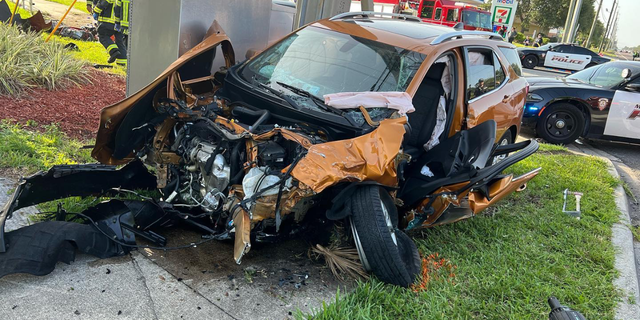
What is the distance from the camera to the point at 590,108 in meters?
8.62

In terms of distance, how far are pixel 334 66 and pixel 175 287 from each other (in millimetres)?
2194

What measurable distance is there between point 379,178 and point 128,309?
1748mm

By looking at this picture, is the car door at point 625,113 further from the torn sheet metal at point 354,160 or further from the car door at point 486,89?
the torn sheet metal at point 354,160

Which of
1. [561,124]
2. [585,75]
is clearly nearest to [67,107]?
[561,124]

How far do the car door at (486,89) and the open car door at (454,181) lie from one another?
47cm

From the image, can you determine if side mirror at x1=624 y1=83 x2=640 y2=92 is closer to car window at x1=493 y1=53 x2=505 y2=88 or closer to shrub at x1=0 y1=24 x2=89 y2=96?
car window at x1=493 y1=53 x2=505 y2=88

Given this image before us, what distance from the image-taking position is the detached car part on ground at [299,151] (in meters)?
3.19

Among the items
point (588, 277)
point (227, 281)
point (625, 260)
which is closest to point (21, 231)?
point (227, 281)

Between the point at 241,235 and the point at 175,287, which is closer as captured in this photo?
the point at 241,235

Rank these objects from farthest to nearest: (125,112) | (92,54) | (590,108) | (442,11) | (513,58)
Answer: (442,11), (92,54), (590,108), (513,58), (125,112)

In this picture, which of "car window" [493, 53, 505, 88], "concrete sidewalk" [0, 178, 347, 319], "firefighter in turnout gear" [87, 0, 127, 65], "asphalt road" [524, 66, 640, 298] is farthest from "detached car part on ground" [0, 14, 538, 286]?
"firefighter in turnout gear" [87, 0, 127, 65]

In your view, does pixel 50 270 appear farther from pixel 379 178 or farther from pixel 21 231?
pixel 379 178

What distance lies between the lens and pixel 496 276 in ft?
12.3

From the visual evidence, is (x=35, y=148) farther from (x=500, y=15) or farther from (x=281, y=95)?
(x=500, y=15)
